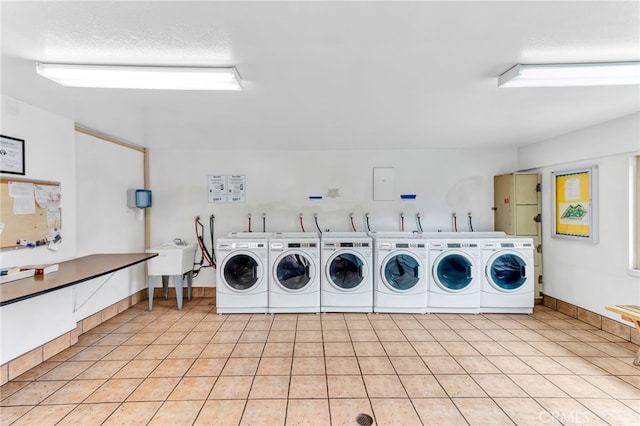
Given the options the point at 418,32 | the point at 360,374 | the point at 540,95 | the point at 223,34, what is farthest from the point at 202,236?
the point at 540,95

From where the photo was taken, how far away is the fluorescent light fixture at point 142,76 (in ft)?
5.88

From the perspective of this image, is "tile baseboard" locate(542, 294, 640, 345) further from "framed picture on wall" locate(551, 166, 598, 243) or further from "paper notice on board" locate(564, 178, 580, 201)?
"paper notice on board" locate(564, 178, 580, 201)

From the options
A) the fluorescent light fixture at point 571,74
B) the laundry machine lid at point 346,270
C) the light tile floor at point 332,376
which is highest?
the fluorescent light fixture at point 571,74

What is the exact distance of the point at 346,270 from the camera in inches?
151

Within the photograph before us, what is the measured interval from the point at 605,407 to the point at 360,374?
1733 mm

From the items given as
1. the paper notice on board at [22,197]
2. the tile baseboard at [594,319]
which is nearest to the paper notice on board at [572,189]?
the tile baseboard at [594,319]

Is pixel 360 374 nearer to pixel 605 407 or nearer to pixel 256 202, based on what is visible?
pixel 605 407

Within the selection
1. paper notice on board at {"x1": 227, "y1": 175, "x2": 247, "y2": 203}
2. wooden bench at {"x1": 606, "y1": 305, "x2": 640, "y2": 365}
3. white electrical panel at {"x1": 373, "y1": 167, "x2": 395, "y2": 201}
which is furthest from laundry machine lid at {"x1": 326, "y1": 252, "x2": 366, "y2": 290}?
wooden bench at {"x1": 606, "y1": 305, "x2": 640, "y2": 365}

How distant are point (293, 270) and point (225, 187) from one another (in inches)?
72.0

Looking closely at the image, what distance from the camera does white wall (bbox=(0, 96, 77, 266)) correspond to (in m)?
2.44

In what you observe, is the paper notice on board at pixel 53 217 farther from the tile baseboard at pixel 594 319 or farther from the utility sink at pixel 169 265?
the tile baseboard at pixel 594 319

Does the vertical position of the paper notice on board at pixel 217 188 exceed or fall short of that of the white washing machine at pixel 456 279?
it exceeds it

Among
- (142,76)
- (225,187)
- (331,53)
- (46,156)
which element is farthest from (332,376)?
(46,156)

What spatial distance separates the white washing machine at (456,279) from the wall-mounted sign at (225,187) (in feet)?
9.87
